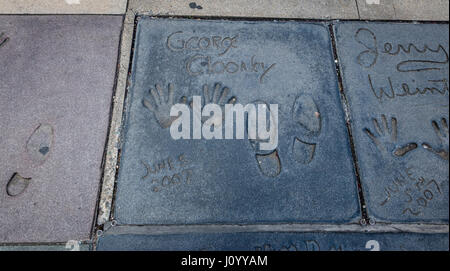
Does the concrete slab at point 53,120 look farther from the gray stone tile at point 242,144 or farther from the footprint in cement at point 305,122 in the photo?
the footprint in cement at point 305,122

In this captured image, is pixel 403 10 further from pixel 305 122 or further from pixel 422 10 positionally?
pixel 305 122

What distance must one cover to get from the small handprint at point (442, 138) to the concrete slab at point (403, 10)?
2.45 feet

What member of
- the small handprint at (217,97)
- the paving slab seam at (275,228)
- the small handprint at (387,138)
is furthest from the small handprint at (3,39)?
the small handprint at (387,138)

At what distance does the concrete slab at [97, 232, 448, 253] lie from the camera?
134 centimetres

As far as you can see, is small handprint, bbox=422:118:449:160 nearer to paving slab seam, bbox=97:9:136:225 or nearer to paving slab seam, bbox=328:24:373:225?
paving slab seam, bbox=328:24:373:225

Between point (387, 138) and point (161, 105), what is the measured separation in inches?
49.2

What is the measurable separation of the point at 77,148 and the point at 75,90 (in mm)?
356

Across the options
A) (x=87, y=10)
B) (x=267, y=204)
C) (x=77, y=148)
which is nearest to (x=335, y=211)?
(x=267, y=204)

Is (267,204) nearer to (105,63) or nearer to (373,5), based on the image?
(105,63)

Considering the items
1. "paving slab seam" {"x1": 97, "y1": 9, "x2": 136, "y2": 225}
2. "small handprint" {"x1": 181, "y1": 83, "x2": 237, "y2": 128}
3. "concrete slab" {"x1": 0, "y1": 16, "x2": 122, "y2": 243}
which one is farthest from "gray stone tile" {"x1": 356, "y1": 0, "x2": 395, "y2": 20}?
"concrete slab" {"x1": 0, "y1": 16, "x2": 122, "y2": 243}

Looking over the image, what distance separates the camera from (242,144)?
151 centimetres

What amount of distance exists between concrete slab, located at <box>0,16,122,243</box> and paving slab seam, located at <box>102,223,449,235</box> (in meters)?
0.24

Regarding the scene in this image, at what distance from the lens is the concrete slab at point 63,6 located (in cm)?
181

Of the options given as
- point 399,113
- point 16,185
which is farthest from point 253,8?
point 16,185
